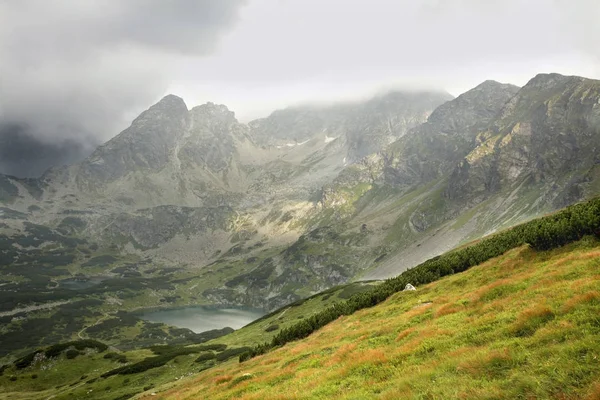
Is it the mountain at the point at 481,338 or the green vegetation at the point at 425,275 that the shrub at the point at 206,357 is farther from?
the mountain at the point at 481,338

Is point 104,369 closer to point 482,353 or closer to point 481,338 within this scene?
point 481,338

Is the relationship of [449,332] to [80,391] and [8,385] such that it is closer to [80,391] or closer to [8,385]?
[80,391]

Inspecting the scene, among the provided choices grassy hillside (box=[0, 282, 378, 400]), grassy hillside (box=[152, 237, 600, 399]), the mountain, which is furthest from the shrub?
grassy hillside (box=[152, 237, 600, 399])

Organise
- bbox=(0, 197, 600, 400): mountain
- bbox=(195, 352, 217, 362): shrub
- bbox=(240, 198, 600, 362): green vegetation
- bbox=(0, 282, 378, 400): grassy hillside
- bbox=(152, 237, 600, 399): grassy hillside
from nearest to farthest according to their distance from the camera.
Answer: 1. bbox=(152, 237, 600, 399): grassy hillside
2. bbox=(0, 197, 600, 400): mountain
3. bbox=(240, 198, 600, 362): green vegetation
4. bbox=(0, 282, 378, 400): grassy hillside
5. bbox=(195, 352, 217, 362): shrub

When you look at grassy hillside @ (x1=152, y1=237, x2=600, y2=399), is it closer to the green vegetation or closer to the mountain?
the mountain

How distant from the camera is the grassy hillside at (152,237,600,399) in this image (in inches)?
444

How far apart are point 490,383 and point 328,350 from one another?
17639 mm

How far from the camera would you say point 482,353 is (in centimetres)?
1434

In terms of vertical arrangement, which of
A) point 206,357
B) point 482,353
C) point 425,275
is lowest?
point 206,357

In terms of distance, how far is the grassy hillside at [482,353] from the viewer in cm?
1129

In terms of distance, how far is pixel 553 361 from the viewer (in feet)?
38.3

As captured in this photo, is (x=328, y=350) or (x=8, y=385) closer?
(x=328, y=350)

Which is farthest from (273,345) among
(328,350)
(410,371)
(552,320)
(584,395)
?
(584,395)

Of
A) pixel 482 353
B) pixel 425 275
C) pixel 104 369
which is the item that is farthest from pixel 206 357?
pixel 482 353
